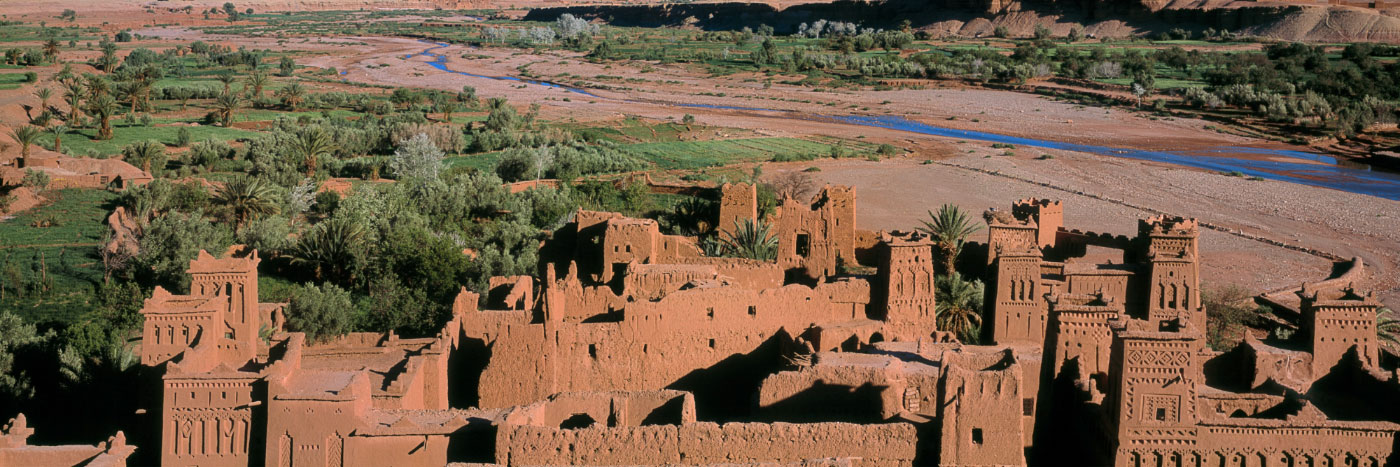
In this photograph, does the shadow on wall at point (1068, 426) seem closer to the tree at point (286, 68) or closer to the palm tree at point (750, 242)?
the palm tree at point (750, 242)

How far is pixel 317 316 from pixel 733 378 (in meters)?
8.53

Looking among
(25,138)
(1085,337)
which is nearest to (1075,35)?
(25,138)

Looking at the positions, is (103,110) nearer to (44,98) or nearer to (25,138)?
(44,98)

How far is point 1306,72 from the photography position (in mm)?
84000

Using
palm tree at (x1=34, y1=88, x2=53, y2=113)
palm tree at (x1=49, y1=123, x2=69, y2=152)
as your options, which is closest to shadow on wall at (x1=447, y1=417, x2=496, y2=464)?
palm tree at (x1=49, y1=123, x2=69, y2=152)

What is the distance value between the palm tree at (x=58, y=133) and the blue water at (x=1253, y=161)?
37599 millimetres

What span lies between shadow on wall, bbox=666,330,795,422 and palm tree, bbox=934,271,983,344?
4068 millimetres

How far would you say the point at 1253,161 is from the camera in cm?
5750

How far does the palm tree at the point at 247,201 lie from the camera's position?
33.8 metres

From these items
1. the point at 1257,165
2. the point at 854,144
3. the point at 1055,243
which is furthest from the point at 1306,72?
the point at 1055,243

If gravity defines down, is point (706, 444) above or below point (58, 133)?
above

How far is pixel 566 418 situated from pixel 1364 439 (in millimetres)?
8707

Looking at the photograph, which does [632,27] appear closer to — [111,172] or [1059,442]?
[111,172]

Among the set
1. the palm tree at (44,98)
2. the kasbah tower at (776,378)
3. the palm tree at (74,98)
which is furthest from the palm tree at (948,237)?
the palm tree at (44,98)
